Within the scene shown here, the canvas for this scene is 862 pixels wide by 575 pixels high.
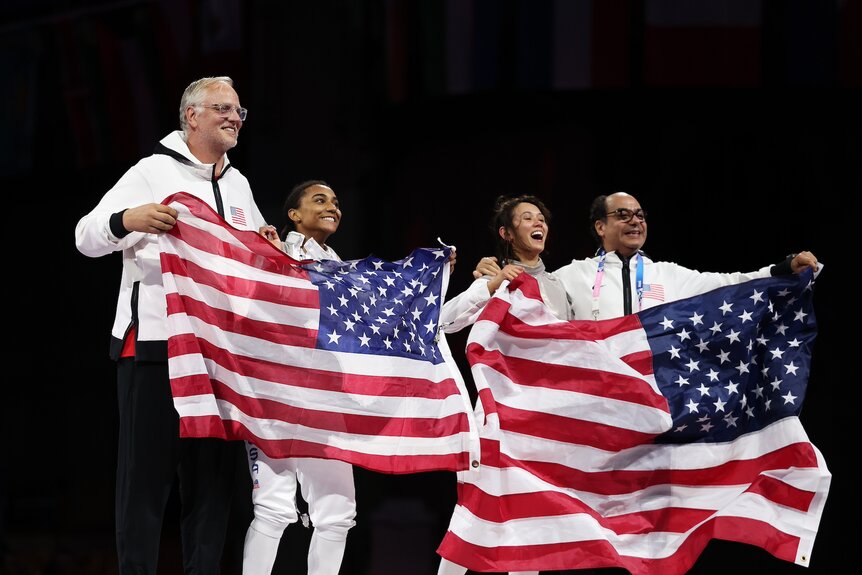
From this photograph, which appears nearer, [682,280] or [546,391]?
[546,391]

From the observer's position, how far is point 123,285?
146 inches

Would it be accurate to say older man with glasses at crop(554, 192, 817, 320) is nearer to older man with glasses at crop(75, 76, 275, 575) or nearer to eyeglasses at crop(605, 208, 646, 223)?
eyeglasses at crop(605, 208, 646, 223)

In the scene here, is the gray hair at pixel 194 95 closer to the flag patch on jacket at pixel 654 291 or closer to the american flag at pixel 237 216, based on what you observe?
the american flag at pixel 237 216

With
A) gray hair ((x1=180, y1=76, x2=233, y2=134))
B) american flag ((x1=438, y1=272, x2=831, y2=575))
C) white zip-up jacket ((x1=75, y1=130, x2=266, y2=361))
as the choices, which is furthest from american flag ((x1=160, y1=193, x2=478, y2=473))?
gray hair ((x1=180, y1=76, x2=233, y2=134))

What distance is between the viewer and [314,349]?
13.3 feet

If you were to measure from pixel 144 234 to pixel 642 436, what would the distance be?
2.09m

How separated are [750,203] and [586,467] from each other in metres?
3.03

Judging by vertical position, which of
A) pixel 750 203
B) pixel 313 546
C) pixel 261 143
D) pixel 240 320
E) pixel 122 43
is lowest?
pixel 313 546

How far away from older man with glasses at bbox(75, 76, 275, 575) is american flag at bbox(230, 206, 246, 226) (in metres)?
0.09

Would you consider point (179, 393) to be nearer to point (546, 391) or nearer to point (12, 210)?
point (546, 391)

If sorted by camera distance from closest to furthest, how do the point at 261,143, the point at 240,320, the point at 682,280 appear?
the point at 240,320 → the point at 682,280 → the point at 261,143

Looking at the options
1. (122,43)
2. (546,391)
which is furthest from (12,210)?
(546,391)

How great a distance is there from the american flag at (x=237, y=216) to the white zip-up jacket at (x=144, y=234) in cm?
2

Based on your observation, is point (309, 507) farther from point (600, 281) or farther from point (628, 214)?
point (628, 214)
